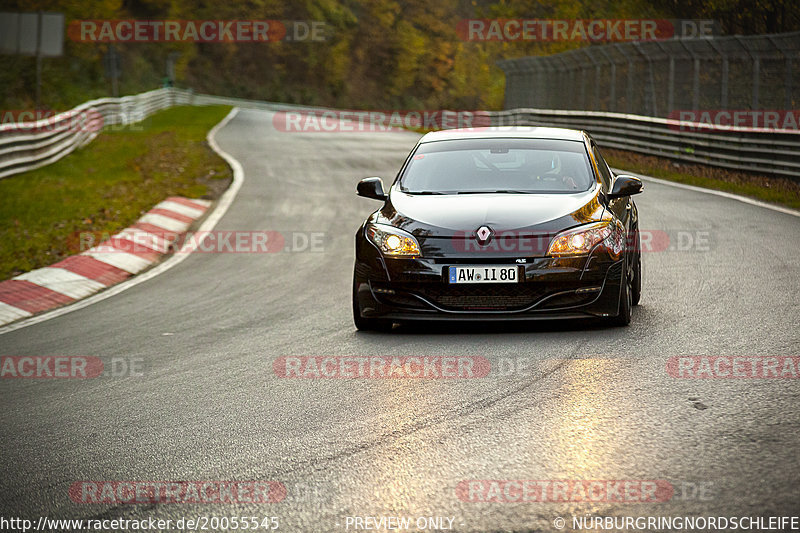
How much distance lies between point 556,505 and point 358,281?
400 cm

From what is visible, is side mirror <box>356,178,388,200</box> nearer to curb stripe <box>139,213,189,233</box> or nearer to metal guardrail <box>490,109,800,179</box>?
curb stripe <box>139,213,189,233</box>

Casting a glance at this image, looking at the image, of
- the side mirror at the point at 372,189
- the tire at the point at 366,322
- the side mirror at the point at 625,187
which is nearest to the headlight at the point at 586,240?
the side mirror at the point at 625,187

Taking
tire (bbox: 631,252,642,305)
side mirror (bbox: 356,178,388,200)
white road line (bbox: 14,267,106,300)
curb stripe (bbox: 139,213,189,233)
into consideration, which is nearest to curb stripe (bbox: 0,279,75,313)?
white road line (bbox: 14,267,106,300)

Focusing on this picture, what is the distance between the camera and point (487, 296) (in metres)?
7.40

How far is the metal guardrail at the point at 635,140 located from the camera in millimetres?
18438

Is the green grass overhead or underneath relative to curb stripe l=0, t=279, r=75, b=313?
overhead

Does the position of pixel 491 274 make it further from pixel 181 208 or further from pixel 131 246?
pixel 181 208

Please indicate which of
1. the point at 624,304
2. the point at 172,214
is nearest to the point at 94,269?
the point at 172,214

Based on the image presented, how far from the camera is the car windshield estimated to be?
27.5 feet

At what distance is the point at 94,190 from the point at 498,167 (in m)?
12.0

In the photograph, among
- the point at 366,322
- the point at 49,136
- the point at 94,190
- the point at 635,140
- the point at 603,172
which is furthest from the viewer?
the point at 635,140

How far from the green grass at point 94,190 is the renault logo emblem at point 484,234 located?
654 cm

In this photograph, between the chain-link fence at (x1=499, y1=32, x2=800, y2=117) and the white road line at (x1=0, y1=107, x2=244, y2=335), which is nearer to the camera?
the white road line at (x1=0, y1=107, x2=244, y2=335)

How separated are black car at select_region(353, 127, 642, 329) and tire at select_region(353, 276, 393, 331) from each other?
0.04ft
